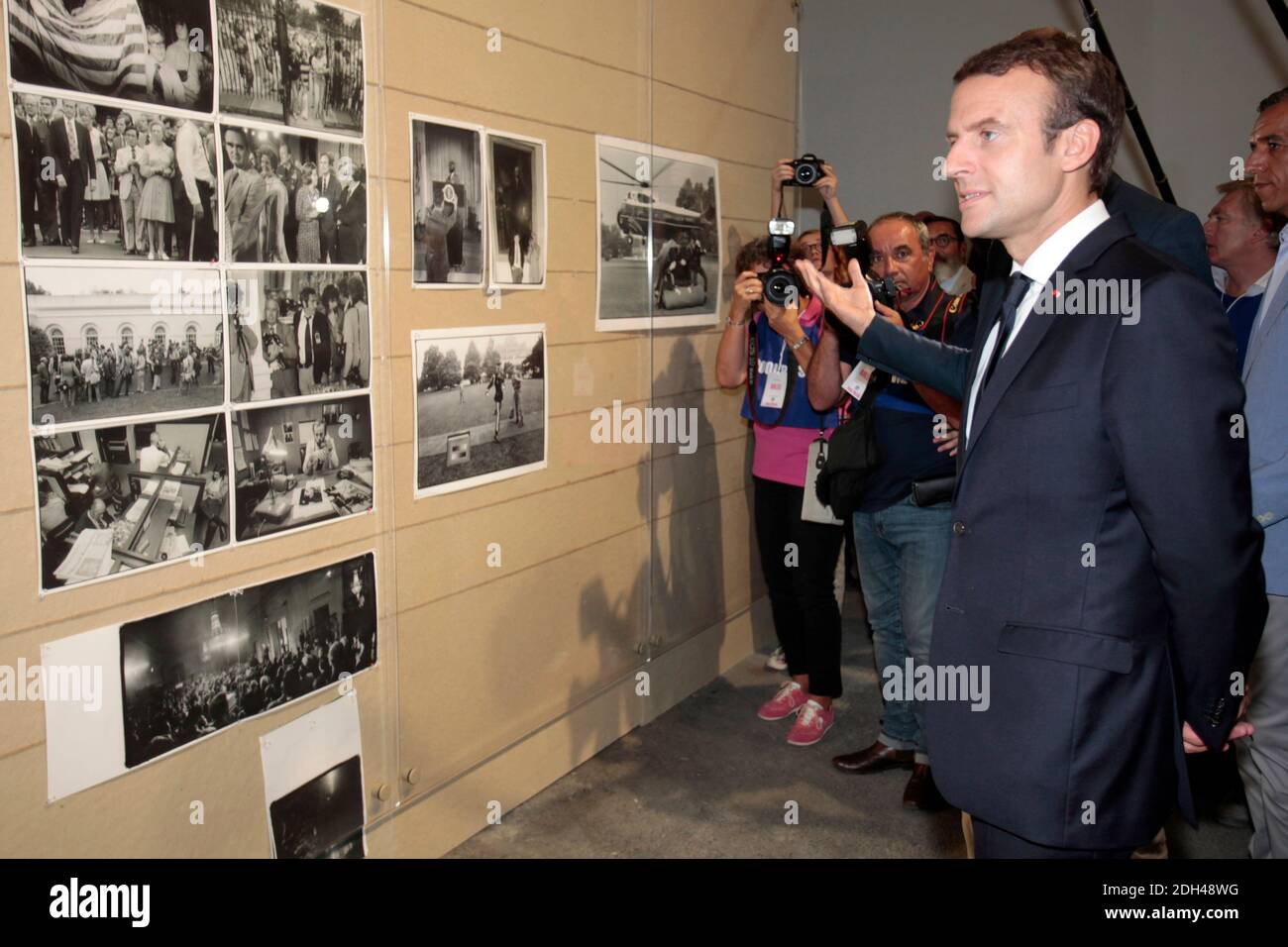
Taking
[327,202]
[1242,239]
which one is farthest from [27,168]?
[1242,239]

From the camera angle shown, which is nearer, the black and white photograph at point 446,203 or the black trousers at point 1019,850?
the black trousers at point 1019,850

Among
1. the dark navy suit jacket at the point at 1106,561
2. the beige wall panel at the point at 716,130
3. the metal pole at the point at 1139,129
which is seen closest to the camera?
the dark navy suit jacket at the point at 1106,561

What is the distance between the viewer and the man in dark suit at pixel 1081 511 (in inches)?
58.6

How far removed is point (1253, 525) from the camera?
1550 mm

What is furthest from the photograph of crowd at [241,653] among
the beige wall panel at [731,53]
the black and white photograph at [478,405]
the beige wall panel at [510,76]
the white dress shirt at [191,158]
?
the beige wall panel at [731,53]

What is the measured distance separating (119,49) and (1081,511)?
190 centimetres

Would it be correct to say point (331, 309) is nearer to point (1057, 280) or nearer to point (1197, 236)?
point (1057, 280)

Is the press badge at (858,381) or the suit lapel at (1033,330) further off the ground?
the suit lapel at (1033,330)

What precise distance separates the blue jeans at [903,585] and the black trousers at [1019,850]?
1512mm

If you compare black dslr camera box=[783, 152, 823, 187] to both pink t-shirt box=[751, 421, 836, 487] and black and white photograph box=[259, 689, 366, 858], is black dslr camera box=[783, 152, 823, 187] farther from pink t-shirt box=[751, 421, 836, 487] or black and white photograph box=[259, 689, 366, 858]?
black and white photograph box=[259, 689, 366, 858]

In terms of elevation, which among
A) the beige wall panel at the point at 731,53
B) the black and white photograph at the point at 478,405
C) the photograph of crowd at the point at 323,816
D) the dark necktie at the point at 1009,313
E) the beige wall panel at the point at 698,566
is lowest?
the photograph of crowd at the point at 323,816

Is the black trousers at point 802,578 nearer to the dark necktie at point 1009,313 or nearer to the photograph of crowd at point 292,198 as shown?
the photograph of crowd at point 292,198

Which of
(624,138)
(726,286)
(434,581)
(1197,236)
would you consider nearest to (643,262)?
(624,138)

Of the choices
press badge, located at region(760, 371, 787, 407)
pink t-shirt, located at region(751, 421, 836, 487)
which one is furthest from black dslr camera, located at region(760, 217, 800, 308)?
pink t-shirt, located at region(751, 421, 836, 487)
